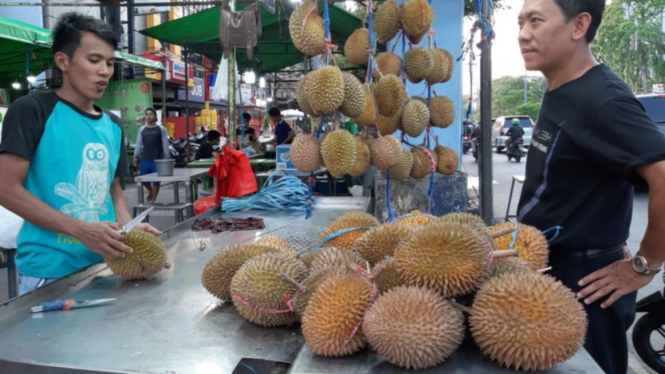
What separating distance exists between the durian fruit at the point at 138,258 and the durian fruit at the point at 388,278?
102 centimetres

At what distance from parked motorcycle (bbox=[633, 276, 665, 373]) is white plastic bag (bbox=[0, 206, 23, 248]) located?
3.90m

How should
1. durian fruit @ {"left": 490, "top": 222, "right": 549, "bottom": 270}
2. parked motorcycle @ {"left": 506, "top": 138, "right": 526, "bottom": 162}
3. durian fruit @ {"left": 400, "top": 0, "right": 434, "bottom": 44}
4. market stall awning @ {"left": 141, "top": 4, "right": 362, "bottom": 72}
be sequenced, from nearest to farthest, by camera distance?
1. durian fruit @ {"left": 490, "top": 222, "right": 549, "bottom": 270}
2. durian fruit @ {"left": 400, "top": 0, "right": 434, "bottom": 44}
3. market stall awning @ {"left": 141, "top": 4, "right": 362, "bottom": 72}
4. parked motorcycle @ {"left": 506, "top": 138, "right": 526, "bottom": 162}

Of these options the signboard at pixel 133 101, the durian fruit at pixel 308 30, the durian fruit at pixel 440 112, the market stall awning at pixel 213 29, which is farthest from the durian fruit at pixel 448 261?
the signboard at pixel 133 101

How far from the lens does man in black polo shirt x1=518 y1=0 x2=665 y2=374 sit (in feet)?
4.80

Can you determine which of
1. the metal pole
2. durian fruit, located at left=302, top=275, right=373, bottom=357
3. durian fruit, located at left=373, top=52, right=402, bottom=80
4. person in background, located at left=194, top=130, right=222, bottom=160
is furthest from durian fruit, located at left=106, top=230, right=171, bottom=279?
person in background, located at left=194, top=130, right=222, bottom=160

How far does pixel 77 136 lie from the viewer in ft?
6.55

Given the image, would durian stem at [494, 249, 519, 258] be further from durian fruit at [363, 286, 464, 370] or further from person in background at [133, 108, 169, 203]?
person in background at [133, 108, 169, 203]

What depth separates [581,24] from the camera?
5.29 feet

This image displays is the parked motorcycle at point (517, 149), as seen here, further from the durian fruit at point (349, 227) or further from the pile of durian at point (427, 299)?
the pile of durian at point (427, 299)

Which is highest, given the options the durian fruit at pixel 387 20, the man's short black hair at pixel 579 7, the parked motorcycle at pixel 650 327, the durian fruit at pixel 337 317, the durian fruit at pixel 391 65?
A: the durian fruit at pixel 387 20

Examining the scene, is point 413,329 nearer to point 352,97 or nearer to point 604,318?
point 604,318

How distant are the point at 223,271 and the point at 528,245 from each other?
3.10 feet

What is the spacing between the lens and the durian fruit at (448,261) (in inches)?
45.6

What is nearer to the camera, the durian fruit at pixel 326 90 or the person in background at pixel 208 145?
the durian fruit at pixel 326 90
